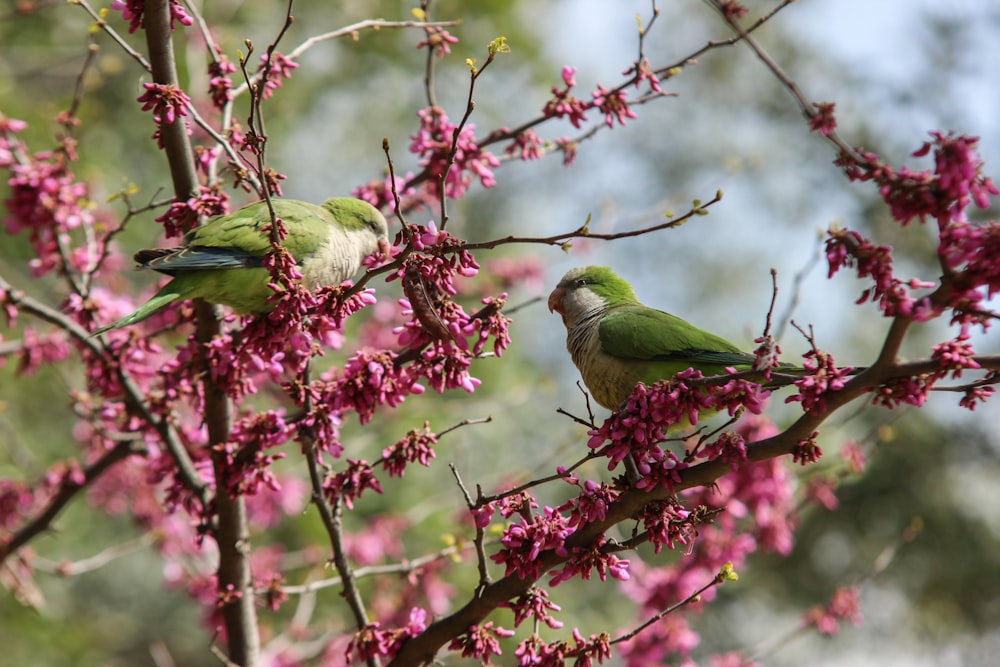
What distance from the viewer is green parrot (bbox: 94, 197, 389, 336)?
2809 millimetres

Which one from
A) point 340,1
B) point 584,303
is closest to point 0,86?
point 340,1

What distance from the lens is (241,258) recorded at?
9.38ft

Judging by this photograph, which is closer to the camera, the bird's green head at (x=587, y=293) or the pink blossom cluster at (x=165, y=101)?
the pink blossom cluster at (x=165, y=101)

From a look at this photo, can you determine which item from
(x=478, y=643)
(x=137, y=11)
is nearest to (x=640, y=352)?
(x=478, y=643)

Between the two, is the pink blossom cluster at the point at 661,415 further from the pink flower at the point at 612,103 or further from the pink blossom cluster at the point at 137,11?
the pink blossom cluster at the point at 137,11

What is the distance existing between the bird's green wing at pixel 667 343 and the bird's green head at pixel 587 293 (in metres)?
0.37

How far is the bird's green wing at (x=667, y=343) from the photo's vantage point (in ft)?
9.76

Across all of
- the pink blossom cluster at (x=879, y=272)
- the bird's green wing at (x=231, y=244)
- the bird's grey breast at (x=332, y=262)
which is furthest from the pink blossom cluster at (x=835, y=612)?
the bird's green wing at (x=231, y=244)

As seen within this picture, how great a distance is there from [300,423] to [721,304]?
357 inches

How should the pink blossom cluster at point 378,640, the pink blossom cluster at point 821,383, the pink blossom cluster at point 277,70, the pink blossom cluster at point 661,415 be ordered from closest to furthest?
the pink blossom cluster at point 821,383, the pink blossom cluster at point 661,415, the pink blossom cluster at point 378,640, the pink blossom cluster at point 277,70

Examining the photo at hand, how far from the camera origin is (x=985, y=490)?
27.4 feet

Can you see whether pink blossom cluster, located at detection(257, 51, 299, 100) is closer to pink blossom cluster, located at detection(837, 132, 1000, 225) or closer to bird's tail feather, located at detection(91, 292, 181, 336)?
bird's tail feather, located at detection(91, 292, 181, 336)

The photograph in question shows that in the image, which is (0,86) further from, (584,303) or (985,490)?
(985,490)

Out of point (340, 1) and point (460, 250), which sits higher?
point (340, 1)
